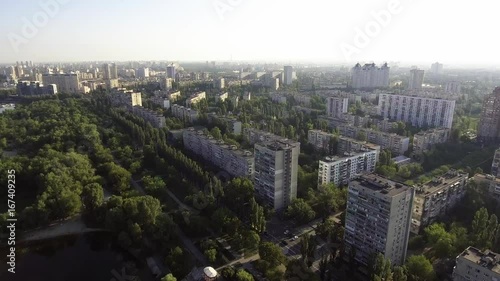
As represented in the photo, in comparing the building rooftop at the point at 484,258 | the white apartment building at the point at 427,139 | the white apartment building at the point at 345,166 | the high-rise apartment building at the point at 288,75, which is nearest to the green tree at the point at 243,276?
the building rooftop at the point at 484,258

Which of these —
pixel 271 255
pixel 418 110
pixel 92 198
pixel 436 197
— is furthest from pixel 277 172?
pixel 418 110

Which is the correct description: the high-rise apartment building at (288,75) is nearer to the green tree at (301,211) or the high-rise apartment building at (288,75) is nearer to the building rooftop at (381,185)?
the green tree at (301,211)

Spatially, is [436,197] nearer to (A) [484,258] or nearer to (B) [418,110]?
(A) [484,258]

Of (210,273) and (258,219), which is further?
(258,219)

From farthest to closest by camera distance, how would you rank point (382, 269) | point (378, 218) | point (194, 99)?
point (194, 99)
point (378, 218)
point (382, 269)

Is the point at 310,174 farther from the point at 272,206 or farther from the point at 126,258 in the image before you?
the point at 126,258

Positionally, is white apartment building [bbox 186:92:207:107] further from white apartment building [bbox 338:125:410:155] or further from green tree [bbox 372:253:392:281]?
green tree [bbox 372:253:392:281]

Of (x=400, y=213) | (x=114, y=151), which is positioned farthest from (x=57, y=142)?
(x=400, y=213)
